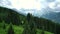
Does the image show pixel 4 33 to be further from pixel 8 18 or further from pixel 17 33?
pixel 8 18

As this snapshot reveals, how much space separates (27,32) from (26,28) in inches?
146

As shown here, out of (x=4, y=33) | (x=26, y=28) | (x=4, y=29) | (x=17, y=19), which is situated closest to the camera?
(x=26, y=28)

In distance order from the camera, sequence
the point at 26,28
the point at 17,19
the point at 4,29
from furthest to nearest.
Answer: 1. the point at 17,19
2. the point at 4,29
3. the point at 26,28

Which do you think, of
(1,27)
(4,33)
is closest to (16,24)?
(1,27)

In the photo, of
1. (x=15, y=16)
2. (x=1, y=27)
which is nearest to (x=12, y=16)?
(x=15, y=16)

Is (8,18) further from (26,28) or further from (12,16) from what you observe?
(26,28)

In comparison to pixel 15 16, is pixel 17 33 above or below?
below

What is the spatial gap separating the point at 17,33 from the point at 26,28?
Answer: 33.7 m

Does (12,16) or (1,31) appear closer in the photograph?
(1,31)

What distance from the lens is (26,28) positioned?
345 ft

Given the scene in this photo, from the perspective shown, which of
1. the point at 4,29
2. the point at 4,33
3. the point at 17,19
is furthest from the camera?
the point at 17,19

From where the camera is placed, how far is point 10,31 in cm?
10950

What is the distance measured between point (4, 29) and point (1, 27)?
181 inches

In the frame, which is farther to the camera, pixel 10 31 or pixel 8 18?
pixel 8 18
